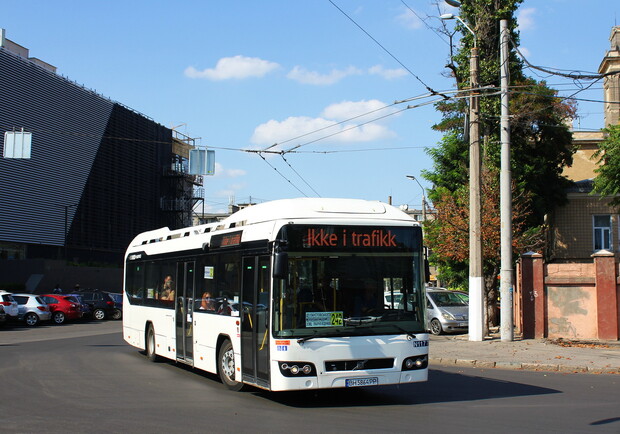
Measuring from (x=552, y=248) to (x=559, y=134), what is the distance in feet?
19.1

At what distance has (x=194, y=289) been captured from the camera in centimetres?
1310

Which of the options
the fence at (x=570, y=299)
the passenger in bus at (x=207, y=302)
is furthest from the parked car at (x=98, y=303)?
the passenger in bus at (x=207, y=302)

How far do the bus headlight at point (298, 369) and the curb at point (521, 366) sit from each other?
23.5 ft

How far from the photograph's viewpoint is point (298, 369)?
Answer: 372 inches

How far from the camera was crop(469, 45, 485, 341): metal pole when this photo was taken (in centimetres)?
1952

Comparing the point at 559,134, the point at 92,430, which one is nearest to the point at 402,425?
the point at 92,430

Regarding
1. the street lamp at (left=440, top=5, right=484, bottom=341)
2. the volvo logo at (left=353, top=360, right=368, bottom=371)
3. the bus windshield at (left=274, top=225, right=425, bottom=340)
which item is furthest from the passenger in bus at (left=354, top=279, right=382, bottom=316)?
the street lamp at (left=440, top=5, right=484, bottom=341)

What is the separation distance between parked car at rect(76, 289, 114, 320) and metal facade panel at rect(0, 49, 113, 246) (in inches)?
724

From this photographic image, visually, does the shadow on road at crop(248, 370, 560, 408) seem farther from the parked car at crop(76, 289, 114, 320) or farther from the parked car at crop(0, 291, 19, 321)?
the parked car at crop(76, 289, 114, 320)

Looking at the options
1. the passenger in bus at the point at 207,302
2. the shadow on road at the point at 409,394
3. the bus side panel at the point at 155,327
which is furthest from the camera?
the bus side panel at the point at 155,327

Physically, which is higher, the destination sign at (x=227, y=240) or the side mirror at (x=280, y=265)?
the destination sign at (x=227, y=240)

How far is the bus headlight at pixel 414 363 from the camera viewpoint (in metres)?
9.91

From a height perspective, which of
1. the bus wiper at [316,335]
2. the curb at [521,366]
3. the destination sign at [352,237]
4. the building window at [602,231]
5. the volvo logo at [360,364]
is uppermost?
the building window at [602,231]

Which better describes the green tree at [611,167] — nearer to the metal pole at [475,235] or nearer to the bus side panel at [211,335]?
the metal pole at [475,235]
